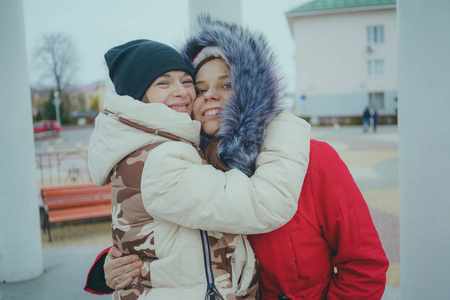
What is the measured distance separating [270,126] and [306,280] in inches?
28.6

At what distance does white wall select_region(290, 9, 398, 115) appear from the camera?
1262 inches

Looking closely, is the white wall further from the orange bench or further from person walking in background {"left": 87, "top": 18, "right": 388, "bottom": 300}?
person walking in background {"left": 87, "top": 18, "right": 388, "bottom": 300}

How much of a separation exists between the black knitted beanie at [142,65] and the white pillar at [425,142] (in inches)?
61.3

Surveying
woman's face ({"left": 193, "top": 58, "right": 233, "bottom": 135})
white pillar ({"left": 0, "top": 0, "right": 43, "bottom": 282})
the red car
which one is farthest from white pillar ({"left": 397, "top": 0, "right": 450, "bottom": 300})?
the red car

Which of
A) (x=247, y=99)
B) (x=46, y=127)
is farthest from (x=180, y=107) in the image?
(x=46, y=127)

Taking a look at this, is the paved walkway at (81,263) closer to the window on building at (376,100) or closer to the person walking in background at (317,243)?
the person walking in background at (317,243)

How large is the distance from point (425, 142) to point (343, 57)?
31.9 metres

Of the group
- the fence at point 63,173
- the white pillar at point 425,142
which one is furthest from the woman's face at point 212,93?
the fence at point 63,173

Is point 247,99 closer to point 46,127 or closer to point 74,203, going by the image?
point 74,203

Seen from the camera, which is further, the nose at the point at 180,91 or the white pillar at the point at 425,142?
the white pillar at the point at 425,142

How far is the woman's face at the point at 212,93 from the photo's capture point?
75.7 inches

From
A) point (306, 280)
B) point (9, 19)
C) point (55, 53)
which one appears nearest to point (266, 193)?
point (306, 280)

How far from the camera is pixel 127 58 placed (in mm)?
1929

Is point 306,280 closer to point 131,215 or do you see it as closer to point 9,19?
point 131,215
